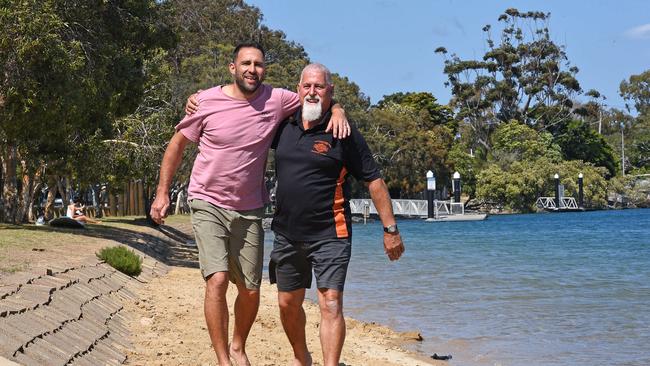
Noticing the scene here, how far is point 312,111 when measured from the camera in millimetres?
6043

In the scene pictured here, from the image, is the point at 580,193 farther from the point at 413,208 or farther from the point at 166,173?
the point at 166,173

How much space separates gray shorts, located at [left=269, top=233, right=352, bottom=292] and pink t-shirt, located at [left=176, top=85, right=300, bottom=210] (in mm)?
384

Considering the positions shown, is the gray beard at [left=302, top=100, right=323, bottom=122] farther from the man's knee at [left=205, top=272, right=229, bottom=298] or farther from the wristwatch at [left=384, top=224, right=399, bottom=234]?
the man's knee at [left=205, top=272, right=229, bottom=298]

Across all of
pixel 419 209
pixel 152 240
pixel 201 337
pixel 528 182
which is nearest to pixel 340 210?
pixel 201 337

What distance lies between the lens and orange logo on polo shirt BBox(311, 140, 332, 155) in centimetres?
603

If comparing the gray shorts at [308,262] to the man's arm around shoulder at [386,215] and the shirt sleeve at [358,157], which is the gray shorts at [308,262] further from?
the shirt sleeve at [358,157]

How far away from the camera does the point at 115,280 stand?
1193 cm

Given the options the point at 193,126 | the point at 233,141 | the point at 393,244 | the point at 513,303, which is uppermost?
the point at 193,126

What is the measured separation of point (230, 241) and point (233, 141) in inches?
26.4

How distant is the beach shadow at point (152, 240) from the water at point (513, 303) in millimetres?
3977

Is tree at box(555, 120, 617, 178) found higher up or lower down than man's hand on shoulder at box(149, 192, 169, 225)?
higher up

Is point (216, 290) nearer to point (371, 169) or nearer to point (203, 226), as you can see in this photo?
point (203, 226)

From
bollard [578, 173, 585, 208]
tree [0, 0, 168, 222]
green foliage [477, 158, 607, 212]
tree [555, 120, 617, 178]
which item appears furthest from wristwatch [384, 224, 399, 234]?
tree [555, 120, 617, 178]

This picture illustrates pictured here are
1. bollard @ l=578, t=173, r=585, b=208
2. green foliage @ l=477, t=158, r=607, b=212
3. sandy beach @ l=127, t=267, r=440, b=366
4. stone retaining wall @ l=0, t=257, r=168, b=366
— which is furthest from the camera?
bollard @ l=578, t=173, r=585, b=208
